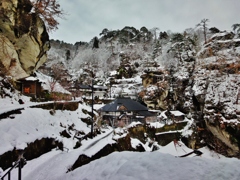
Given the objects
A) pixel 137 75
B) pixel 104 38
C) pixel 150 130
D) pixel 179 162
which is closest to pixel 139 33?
pixel 104 38

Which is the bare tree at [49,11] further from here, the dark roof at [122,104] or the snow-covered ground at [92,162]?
the dark roof at [122,104]

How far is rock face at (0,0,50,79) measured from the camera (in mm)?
16922

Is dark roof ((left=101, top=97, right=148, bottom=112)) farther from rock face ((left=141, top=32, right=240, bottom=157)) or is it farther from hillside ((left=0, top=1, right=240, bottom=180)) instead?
rock face ((left=141, top=32, right=240, bottom=157))

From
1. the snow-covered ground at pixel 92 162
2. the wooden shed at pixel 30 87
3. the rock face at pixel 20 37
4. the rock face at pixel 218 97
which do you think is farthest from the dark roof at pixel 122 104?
the rock face at pixel 20 37

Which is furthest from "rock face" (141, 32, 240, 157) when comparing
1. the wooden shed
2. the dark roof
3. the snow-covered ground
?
the wooden shed

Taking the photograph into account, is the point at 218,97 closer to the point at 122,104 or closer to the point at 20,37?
the point at 122,104

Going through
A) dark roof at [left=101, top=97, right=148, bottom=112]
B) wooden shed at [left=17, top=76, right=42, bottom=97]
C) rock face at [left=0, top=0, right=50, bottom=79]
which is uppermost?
rock face at [left=0, top=0, right=50, bottom=79]

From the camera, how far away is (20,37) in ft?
62.1

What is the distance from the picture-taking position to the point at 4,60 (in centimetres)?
1781

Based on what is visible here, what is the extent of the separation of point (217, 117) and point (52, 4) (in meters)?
18.1

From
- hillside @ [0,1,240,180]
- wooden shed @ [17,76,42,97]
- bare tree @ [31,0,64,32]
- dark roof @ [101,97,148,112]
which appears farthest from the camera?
dark roof @ [101,97,148,112]

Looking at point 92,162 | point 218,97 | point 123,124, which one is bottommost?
point 123,124

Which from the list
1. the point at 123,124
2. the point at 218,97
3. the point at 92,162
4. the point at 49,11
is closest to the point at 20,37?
the point at 49,11

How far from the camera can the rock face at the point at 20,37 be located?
1692cm
